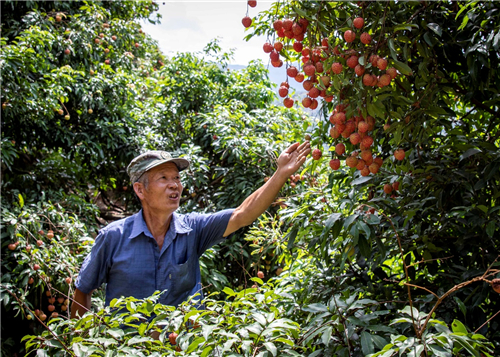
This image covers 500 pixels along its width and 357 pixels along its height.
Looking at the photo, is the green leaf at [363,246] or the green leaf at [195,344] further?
the green leaf at [363,246]

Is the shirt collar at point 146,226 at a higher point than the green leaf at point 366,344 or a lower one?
higher

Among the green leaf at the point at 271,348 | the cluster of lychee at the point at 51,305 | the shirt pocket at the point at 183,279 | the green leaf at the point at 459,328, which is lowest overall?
the cluster of lychee at the point at 51,305

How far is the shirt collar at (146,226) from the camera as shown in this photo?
6.51ft

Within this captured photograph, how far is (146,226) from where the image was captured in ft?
6.63

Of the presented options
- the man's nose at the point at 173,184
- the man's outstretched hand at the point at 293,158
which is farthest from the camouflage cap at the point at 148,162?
the man's outstretched hand at the point at 293,158

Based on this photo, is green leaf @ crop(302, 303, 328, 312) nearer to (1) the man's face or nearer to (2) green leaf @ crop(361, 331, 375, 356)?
(2) green leaf @ crop(361, 331, 375, 356)

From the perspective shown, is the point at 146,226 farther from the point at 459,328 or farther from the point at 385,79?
the point at 459,328

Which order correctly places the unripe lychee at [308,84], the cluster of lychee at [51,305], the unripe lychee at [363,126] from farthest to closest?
the cluster of lychee at [51,305] < the unripe lychee at [308,84] < the unripe lychee at [363,126]

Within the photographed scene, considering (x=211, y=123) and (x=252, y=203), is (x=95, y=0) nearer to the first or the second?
(x=211, y=123)

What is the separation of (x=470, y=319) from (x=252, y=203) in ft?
3.06

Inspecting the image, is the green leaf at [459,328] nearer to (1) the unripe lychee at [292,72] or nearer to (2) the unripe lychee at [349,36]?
(2) the unripe lychee at [349,36]

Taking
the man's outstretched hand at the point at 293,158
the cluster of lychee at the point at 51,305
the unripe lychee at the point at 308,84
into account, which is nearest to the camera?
the unripe lychee at the point at 308,84

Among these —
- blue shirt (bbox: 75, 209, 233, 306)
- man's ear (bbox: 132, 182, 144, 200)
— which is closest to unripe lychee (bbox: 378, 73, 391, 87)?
blue shirt (bbox: 75, 209, 233, 306)

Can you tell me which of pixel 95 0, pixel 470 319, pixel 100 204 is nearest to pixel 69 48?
pixel 95 0
